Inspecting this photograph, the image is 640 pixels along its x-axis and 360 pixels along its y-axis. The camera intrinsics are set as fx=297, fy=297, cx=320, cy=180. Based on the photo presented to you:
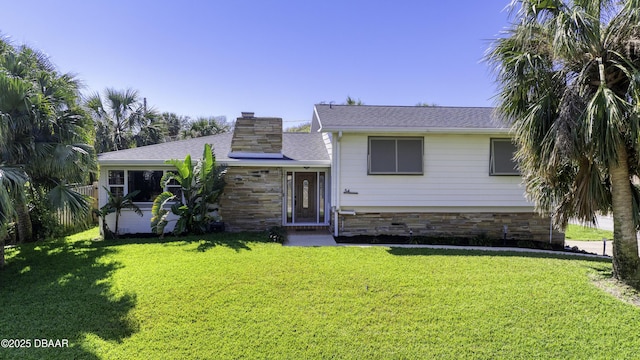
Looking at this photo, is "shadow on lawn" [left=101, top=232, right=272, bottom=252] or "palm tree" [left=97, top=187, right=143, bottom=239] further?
"palm tree" [left=97, top=187, right=143, bottom=239]

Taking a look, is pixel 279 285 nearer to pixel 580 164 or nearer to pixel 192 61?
pixel 580 164

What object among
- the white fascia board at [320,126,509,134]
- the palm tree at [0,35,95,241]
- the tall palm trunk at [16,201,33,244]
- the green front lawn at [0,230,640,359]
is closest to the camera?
the green front lawn at [0,230,640,359]

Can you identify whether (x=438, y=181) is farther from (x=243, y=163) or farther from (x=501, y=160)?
(x=243, y=163)

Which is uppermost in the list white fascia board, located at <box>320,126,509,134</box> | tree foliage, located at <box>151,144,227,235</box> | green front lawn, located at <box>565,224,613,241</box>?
white fascia board, located at <box>320,126,509,134</box>

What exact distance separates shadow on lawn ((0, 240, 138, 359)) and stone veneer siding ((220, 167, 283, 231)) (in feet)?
13.8

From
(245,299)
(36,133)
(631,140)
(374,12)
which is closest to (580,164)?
(631,140)

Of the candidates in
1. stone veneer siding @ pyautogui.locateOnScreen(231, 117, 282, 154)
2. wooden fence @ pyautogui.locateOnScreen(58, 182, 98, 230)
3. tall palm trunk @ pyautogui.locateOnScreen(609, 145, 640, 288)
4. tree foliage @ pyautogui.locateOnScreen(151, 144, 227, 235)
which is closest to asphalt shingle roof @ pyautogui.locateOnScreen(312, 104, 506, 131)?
stone veneer siding @ pyautogui.locateOnScreen(231, 117, 282, 154)

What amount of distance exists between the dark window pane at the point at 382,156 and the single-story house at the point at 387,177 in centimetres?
3

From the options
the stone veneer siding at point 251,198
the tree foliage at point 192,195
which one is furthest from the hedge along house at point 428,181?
the tree foliage at point 192,195

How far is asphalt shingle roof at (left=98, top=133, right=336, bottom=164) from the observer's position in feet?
35.6

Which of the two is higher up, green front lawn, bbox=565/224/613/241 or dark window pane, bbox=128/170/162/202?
dark window pane, bbox=128/170/162/202

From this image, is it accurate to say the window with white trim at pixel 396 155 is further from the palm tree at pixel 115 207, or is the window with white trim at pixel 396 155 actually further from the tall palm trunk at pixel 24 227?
the tall palm trunk at pixel 24 227

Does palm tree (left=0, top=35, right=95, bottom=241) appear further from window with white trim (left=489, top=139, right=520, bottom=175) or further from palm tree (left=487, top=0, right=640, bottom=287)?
window with white trim (left=489, top=139, right=520, bottom=175)

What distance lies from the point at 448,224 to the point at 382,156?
3.46m
